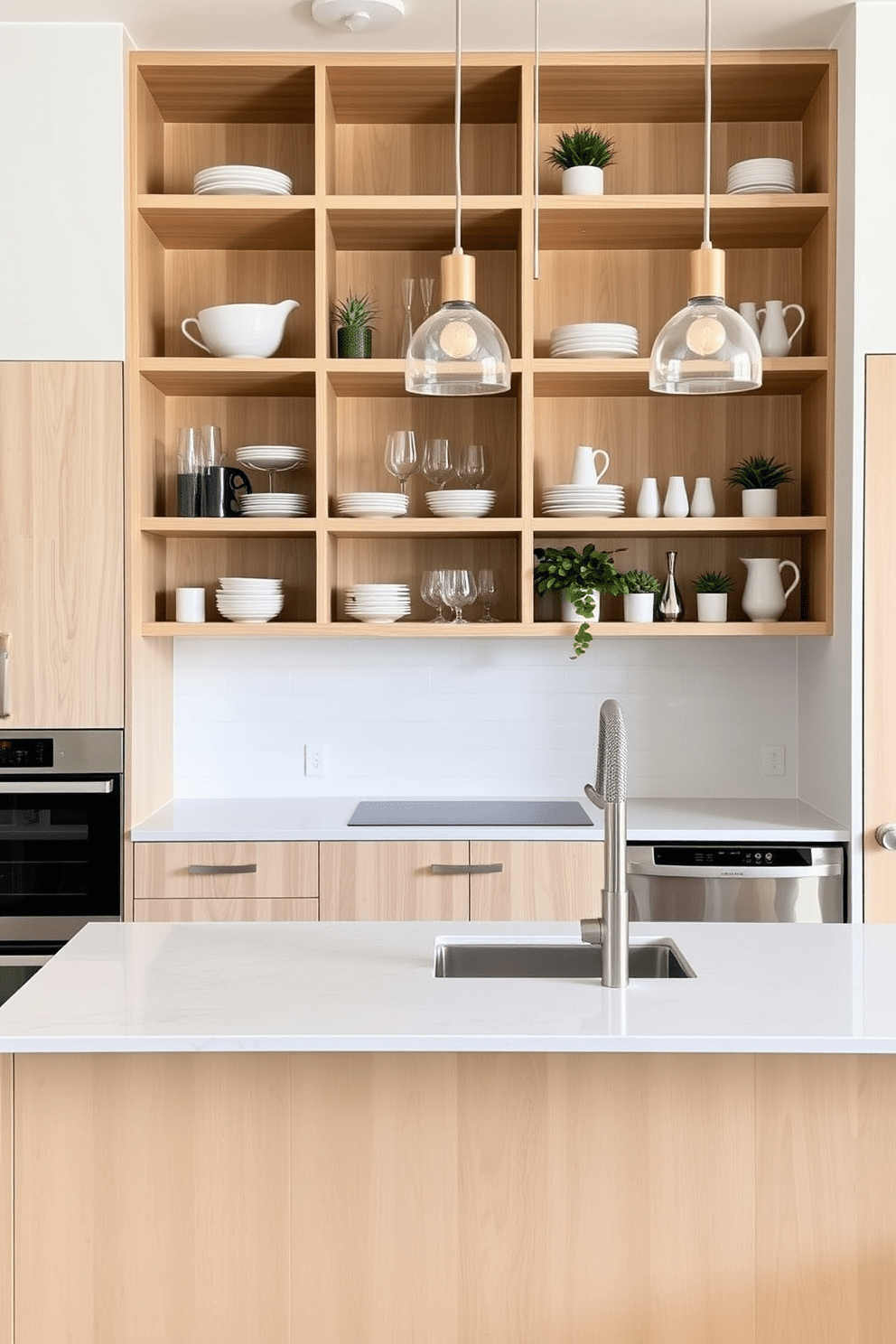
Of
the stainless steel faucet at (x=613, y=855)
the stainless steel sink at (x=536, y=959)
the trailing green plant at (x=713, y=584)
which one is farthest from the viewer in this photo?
the trailing green plant at (x=713, y=584)

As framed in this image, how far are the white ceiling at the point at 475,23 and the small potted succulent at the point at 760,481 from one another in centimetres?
116

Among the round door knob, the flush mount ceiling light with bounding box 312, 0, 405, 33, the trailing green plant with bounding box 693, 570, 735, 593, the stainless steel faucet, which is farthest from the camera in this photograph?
the trailing green plant with bounding box 693, 570, 735, 593

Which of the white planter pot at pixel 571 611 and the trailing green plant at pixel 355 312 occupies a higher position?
the trailing green plant at pixel 355 312

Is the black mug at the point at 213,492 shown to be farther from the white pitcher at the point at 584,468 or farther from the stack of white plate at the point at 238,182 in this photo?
the white pitcher at the point at 584,468

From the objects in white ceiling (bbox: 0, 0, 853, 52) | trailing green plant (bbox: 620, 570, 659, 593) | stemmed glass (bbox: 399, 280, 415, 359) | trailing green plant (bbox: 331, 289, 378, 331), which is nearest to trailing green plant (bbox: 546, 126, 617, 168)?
white ceiling (bbox: 0, 0, 853, 52)

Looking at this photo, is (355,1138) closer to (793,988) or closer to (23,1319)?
(23,1319)

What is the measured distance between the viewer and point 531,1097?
1.75 m

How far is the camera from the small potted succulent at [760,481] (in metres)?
3.55

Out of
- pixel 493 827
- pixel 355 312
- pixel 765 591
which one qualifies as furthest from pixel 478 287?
pixel 493 827

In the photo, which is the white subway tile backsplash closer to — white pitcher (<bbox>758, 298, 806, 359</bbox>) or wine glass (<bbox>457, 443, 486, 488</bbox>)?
wine glass (<bbox>457, 443, 486, 488</bbox>)

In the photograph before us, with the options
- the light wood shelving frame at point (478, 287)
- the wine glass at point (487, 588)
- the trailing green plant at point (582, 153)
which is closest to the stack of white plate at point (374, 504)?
the light wood shelving frame at point (478, 287)

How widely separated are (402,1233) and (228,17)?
297 centimetres

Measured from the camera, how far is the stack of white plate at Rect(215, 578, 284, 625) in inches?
139

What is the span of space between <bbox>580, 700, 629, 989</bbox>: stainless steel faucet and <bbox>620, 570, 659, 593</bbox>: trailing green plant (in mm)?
1676
